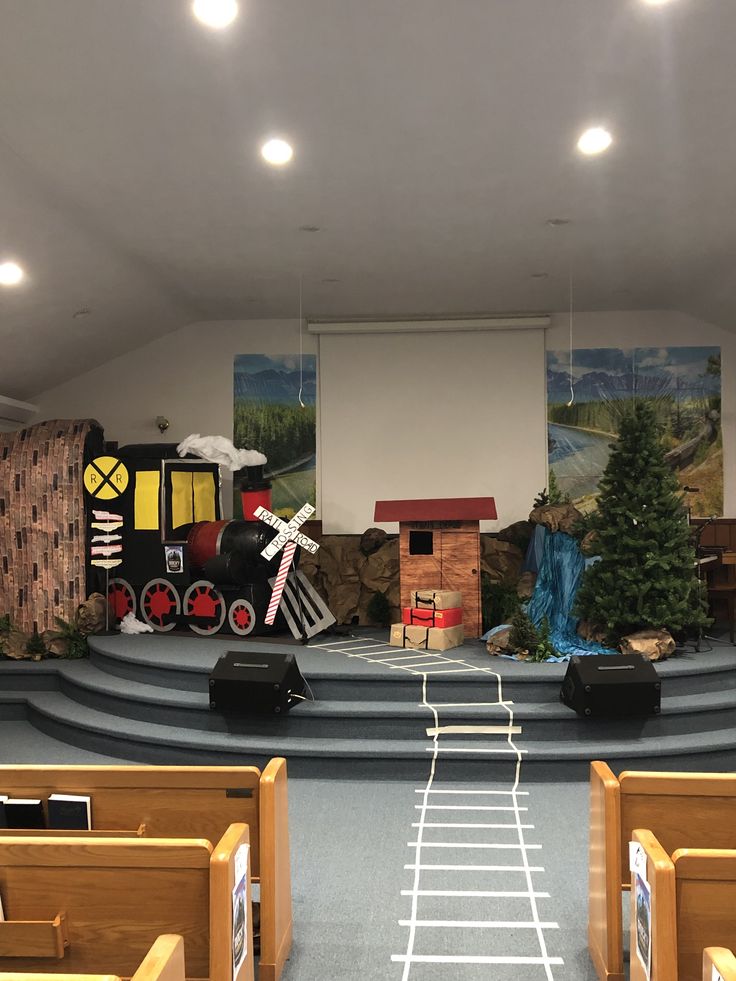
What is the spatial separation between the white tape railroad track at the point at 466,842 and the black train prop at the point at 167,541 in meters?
1.36

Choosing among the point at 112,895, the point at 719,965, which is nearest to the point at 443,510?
the point at 112,895

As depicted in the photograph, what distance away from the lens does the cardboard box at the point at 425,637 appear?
7.88 m

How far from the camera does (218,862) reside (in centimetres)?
270

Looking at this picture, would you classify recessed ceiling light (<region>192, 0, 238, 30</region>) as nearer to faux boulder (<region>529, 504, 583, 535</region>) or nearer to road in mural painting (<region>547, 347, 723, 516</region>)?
faux boulder (<region>529, 504, 583, 535</region>)

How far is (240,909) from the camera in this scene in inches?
116

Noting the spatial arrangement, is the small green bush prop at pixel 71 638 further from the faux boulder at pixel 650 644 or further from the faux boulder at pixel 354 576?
the faux boulder at pixel 650 644

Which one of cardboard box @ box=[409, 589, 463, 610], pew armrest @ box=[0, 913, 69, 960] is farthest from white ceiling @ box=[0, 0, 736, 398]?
pew armrest @ box=[0, 913, 69, 960]

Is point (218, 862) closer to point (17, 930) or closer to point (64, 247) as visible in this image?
point (17, 930)

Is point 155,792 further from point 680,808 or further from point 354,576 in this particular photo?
point 354,576

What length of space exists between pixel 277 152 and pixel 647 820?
483 centimetres

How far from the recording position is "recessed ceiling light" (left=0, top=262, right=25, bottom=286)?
7.23m

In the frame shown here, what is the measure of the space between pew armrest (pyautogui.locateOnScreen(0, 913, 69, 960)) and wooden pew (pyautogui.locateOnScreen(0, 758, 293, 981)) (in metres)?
0.94

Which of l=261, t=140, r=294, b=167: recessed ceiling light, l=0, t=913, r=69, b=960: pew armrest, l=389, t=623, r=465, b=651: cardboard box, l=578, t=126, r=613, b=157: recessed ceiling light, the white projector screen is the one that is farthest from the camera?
the white projector screen

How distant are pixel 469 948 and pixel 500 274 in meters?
6.72
